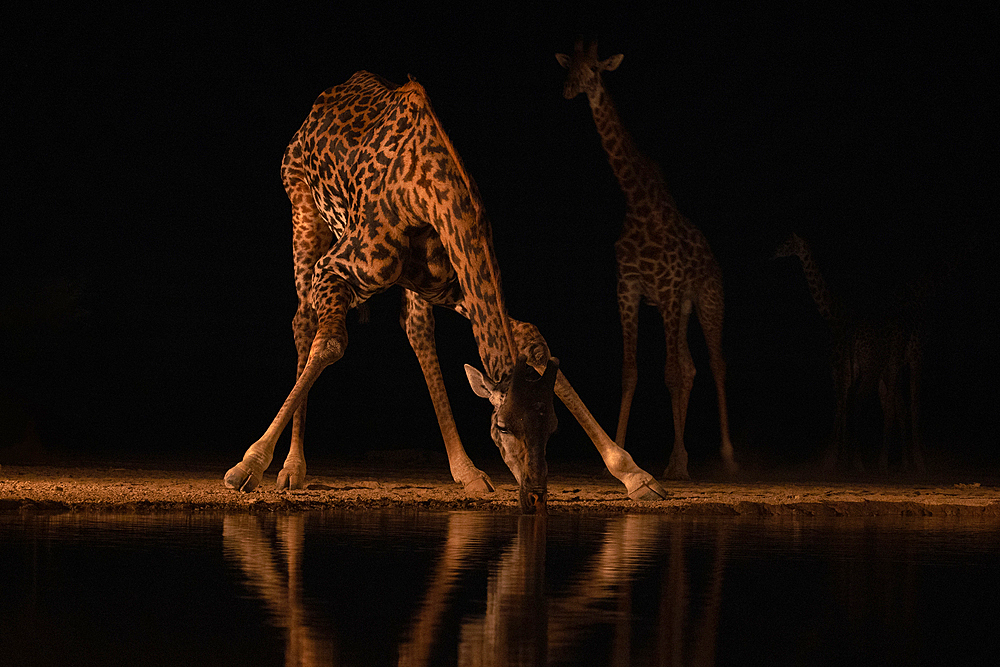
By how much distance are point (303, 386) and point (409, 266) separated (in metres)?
1.02

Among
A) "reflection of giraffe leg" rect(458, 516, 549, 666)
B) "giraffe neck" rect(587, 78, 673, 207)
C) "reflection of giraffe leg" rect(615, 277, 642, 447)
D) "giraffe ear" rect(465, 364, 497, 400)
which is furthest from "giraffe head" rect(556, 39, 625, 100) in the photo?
"reflection of giraffe leg" rect(458, 516, 549, 666)

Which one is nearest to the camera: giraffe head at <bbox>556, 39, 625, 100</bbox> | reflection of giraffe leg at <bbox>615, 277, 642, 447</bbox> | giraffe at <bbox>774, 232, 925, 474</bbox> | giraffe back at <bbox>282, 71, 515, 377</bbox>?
giraffe back at <bbox>282, 71, 515, 377</bbox>

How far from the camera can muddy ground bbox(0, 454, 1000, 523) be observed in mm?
7164

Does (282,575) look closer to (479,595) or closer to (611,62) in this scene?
(479,595)

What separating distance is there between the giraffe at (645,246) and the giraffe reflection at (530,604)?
18.9 ft

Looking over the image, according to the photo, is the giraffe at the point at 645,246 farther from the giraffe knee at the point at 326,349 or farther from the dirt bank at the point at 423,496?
the giraffe knee at the point at 326,349

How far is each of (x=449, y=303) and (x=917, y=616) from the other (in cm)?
528

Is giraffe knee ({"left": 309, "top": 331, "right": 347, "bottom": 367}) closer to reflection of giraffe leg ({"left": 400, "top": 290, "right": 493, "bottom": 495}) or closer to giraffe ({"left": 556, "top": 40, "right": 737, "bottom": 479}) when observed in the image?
reflection of giraffe leg ({"left": 400, "top": 290, "right": 493, "bottom": 495})

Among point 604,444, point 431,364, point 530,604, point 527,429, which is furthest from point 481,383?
point 530,604

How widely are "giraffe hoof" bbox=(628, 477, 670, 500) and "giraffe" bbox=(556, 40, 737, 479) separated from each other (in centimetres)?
326

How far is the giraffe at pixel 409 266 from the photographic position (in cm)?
675

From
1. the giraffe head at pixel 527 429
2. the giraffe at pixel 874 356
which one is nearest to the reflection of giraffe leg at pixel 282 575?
the giraffe head at pixel 527 429

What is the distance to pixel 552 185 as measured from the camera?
20.8 metres

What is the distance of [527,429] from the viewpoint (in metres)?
6.48
